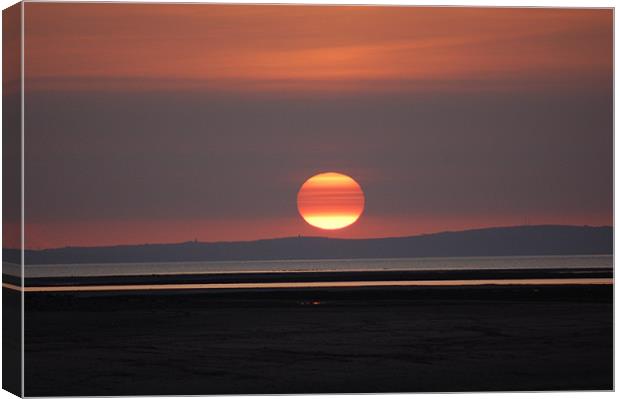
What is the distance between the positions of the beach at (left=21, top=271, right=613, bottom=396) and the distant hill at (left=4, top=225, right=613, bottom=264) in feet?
0.88

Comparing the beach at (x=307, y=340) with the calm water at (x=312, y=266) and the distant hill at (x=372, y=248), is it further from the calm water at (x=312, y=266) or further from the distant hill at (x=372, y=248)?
the distant hill at (x=372, y=248)

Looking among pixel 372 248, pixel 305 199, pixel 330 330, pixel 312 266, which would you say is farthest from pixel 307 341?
pixel 305 199

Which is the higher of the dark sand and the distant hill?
the distant hill

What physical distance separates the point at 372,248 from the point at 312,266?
1.58 feet

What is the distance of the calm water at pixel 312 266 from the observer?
9.83 metres

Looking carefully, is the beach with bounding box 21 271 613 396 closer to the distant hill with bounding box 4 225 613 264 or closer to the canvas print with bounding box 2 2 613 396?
the canvas print with bounding box 2 2 613 396

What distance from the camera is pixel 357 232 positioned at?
10.1m

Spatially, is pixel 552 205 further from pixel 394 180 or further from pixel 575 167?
pixel 394 180

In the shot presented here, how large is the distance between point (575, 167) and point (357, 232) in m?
1.78

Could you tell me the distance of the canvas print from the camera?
981 cm

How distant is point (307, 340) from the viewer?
10.0m

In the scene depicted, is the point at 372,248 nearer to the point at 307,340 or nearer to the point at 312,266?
the point at 312,266

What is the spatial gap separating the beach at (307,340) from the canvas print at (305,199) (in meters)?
0.02

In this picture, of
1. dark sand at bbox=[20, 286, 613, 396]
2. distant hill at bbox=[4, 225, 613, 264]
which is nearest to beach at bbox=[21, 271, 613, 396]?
dark sand at bbox=[20, 286, 613, 396]
